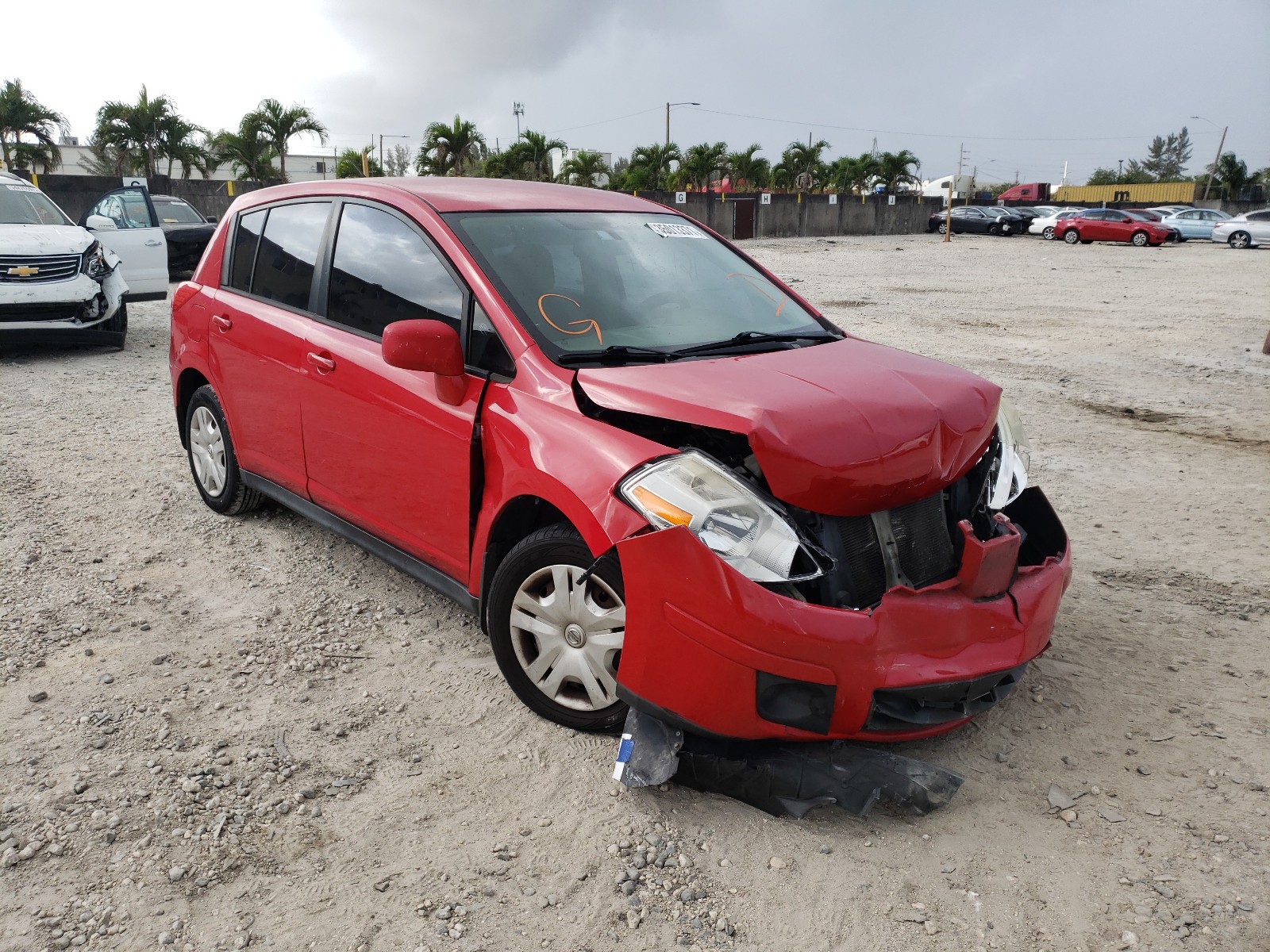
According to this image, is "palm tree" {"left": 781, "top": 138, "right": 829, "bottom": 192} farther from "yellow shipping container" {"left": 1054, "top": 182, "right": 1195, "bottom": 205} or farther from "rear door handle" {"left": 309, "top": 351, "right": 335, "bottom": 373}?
"rear door handle" {"left": 309, "top": 351, "right": 335, "bottom": 373}

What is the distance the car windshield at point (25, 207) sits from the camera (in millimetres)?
9836

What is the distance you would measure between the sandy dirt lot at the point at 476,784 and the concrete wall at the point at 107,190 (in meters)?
19.4

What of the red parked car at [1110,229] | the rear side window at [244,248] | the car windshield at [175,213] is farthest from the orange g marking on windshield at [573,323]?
the red parked car at [1110,229]

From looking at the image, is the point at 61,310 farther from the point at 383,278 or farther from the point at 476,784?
the point at 476,784

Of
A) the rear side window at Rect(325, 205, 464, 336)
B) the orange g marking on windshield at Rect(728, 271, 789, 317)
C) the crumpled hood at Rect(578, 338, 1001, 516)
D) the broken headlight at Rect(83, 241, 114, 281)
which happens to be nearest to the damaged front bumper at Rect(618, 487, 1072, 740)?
the crumpled hood at Rect(578, 338, 1001, 516)

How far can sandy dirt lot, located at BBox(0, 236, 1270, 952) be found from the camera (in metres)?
2.33

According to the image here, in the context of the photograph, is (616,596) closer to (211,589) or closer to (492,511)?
(492,511)

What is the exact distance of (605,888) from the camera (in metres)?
2.44

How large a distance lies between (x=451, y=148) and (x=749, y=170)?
17.2 m

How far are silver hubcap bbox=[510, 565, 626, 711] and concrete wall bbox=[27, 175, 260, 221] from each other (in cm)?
2077

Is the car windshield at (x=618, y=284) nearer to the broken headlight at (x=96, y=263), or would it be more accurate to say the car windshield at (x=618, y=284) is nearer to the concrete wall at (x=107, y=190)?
the broken headlight at (x=96, y=263)

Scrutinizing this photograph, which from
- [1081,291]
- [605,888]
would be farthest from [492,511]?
[1081,291]

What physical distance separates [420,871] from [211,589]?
88.2 inches

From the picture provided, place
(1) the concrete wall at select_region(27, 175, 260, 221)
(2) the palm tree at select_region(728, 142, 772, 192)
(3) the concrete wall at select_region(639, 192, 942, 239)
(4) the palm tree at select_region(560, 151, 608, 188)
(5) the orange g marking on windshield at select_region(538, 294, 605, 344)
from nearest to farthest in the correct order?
(5) the orange g marking on windshield at select_region(538, 294, 605, 344), (1) the concrete wall at select_region(27, 175, 260, 221), (3) the concrete wall at select_region(639, 192, 942, 239), (4) the palm tree at select_region(560, 151, 608, 188), (2) the palm tree at select_region(728, 142, 772, 192)
